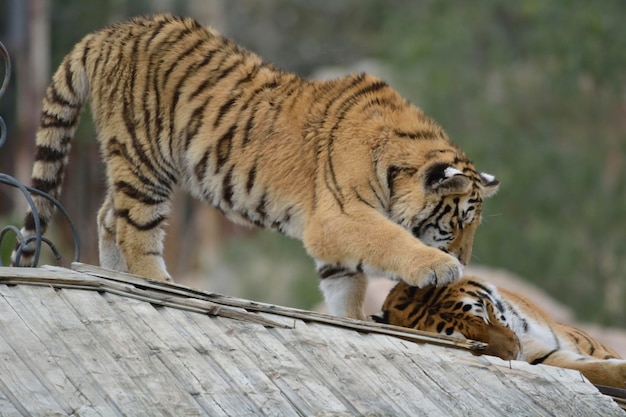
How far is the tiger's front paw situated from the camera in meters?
4.94

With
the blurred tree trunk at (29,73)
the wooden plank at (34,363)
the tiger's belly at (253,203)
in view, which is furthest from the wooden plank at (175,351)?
the blurred tree trunk at (29,73)

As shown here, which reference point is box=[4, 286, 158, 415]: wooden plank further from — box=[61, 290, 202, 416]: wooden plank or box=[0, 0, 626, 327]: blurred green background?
box=[0, 0, 626, 327]: blurred green background

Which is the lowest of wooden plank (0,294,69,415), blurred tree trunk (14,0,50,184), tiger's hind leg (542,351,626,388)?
wooden plank (0,294,69,415)

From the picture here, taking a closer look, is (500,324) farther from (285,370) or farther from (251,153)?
(251,153)

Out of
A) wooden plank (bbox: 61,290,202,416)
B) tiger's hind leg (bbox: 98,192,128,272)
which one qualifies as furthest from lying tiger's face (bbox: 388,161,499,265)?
wooden plank (bbox: 61,290,202,416)

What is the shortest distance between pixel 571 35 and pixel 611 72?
701mm

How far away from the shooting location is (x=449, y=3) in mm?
16578

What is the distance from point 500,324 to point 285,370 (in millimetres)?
1409

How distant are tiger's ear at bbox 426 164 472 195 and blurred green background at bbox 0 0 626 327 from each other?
31.0 feet

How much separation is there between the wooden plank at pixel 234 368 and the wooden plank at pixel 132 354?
159 millimetres

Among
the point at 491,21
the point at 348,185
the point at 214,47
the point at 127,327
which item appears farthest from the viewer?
the point at 491,21

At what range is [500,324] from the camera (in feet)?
16.2

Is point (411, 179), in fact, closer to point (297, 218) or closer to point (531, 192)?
point (297, 218)

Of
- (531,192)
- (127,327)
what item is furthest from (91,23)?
(127,327)
